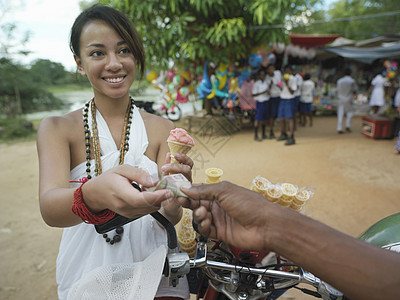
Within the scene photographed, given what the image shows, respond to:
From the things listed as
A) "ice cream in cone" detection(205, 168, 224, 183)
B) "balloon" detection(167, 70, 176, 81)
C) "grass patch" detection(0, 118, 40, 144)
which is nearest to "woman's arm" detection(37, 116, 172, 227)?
"ice cream in cone" detection(205, 168, 224, 183)

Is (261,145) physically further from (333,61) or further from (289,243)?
(333,61)

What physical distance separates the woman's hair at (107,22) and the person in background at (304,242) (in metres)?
0.94

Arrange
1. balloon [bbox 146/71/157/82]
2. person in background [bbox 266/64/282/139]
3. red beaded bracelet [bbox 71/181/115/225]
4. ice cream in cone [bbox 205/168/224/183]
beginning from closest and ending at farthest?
red beaded bracelet [bbox 71/181/115/225] < ice cream in cone [bbox 205/168/224/183] < person in background [bbox 266/64/282/139] < balloon [bbox 146/71/157/82]

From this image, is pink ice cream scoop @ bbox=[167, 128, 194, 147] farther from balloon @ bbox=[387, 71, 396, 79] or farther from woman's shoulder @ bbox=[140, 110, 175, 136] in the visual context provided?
balloon @ bbox=[387, 71, 396, 79]

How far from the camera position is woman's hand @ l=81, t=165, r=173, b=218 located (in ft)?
2.49

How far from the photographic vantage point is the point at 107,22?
4.12ft

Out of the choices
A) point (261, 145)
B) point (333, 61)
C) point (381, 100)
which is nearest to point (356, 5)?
point (333, 61)

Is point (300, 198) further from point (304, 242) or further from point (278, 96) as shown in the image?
point (278, 96)

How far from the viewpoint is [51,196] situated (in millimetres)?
995

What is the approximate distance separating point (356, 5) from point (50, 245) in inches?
1134

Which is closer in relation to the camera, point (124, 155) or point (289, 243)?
point (289, 243)

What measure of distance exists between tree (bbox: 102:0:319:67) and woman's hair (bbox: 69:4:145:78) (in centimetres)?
509

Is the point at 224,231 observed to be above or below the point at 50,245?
above

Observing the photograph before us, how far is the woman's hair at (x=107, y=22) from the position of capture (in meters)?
1.26
